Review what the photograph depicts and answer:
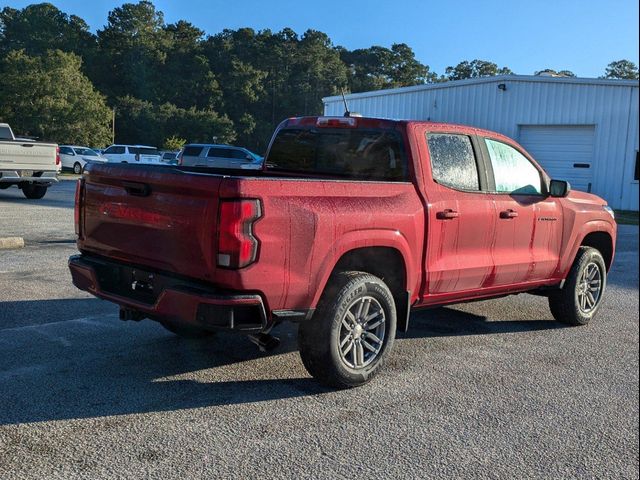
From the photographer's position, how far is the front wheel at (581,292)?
6645 mm

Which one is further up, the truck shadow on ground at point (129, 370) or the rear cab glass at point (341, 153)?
the rear cab glass at point (341, 153)

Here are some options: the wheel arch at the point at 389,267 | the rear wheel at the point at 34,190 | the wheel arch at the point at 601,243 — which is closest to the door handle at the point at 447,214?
the wheel arch at the point at 389,267

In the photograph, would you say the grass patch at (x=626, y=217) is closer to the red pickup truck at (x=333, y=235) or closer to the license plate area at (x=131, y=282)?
the red pickup truck at (x=333, y=235)

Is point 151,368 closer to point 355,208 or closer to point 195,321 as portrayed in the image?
point 195,321

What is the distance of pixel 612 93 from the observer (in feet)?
79.7

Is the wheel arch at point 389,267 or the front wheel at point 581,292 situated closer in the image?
the wheel arch at point 389,267

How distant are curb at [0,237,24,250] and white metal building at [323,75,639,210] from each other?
67.7 feet

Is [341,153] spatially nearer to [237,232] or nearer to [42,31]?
[237,232]

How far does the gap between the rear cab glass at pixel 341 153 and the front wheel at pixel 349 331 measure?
1.03 metres

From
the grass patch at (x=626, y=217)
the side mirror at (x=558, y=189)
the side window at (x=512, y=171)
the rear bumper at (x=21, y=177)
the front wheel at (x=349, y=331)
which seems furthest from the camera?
the grass patch at (x=626, y=217)

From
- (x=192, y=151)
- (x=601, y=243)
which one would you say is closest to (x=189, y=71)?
(x=192, y=151)

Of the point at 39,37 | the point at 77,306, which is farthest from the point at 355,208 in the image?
the point at 39,37

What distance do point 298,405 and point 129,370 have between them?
1360 millimetres

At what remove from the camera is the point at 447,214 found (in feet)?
16.9
